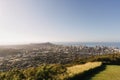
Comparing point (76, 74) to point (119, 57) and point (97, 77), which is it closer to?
point (97, 77)

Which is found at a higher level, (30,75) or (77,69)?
(30,75)

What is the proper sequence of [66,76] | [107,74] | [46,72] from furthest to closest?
[107,74], [66,76], [46,72]

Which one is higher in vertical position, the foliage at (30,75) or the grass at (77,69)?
the foliage at (30,75)

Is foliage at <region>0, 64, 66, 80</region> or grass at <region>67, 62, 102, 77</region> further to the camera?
grass at <region>67, 62, 102, 77</region>

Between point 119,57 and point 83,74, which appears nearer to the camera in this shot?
point 83,74

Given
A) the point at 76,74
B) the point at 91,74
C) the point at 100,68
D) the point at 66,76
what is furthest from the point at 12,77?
the point at 100,68

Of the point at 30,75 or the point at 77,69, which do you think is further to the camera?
the point at 77,69

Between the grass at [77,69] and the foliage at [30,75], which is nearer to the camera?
the foliage at [30,75]

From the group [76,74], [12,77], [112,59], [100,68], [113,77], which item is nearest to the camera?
[12,77]

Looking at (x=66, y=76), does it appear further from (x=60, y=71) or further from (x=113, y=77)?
(x=113, y=77)

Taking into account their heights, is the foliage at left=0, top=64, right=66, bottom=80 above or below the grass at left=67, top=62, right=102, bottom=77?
above
